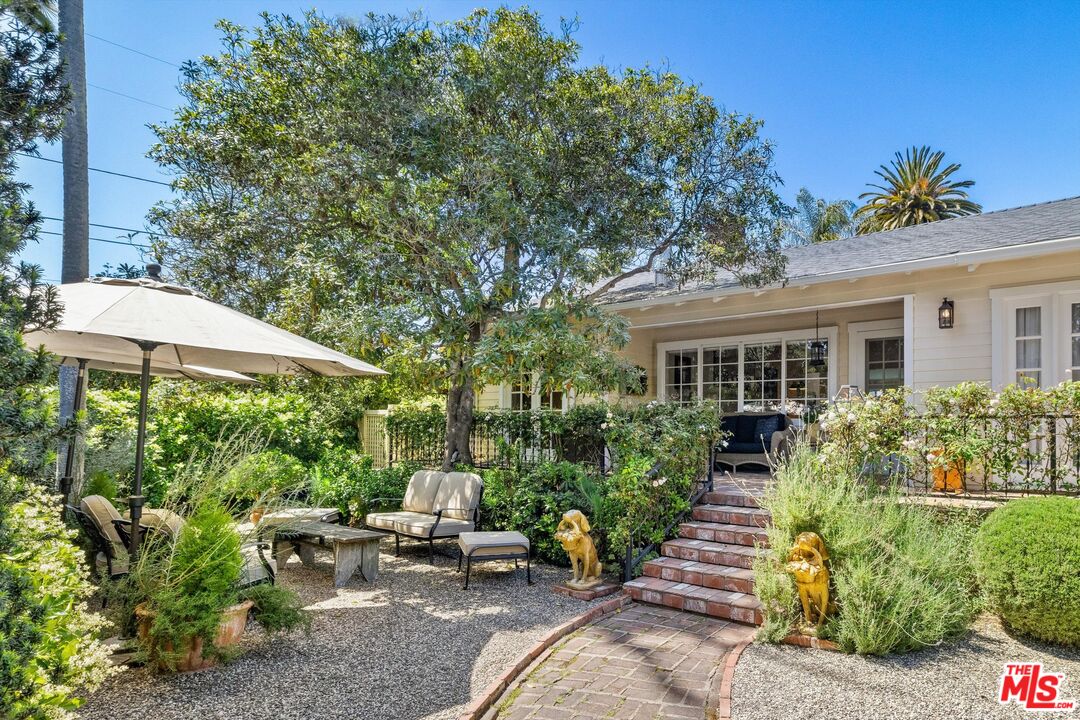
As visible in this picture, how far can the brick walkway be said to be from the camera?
12.4 ft

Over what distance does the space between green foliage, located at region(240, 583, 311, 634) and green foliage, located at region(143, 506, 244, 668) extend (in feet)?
0.91

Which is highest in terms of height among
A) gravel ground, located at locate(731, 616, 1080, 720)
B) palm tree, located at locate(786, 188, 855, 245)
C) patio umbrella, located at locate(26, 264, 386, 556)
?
palm tree, located at locate(786, 188, 855, 245)

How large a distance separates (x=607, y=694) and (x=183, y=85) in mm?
10491

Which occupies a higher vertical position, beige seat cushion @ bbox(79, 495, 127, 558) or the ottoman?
beige seat cushion @ bbox(79, 495, 127, 558)

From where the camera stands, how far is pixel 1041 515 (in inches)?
187

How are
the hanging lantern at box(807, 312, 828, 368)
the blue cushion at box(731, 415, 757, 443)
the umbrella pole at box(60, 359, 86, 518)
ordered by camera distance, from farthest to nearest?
the hanging lantern at box(807, 312, 828, 368) < the blue cushion at box(731, 415, 757, 443) < the umbrella pole at box(60, 359, 86, 518)

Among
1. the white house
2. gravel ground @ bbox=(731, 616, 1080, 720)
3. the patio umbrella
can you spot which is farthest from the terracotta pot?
the white house

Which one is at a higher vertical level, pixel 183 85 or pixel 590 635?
pixel 183 85

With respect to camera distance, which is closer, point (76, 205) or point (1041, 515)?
point (1041, 515)

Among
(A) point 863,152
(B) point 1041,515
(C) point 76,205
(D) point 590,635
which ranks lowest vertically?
(D) point 590,635

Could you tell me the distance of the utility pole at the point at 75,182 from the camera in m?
6.84

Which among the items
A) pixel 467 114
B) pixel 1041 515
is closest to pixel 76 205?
pixel 467 114

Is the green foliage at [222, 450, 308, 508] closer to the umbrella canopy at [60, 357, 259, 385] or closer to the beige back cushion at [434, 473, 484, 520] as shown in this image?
the umbrella canopy at [60, 357, 259, 385]

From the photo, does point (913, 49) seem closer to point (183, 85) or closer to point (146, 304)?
point (183, 85)
